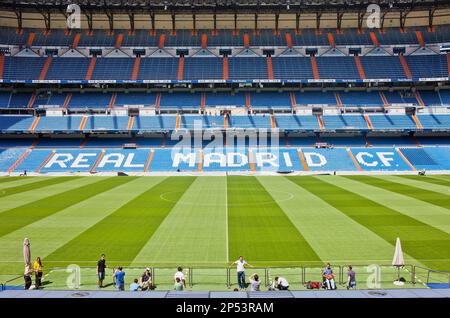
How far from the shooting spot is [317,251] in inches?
695

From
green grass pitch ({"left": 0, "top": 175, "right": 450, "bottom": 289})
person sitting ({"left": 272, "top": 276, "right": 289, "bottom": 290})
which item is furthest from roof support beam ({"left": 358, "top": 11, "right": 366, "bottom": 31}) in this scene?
person sitting ({"left": 272, "top": 276, "right": 289, "bottom": 290})

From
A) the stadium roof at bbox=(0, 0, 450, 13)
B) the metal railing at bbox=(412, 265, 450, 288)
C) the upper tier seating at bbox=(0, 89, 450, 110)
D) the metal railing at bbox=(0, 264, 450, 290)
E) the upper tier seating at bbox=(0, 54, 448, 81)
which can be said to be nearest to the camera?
the metal railing at bbox=(412, 265, 450, 288)

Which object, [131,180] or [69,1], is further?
[69,1]

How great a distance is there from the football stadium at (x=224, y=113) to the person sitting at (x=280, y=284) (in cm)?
964

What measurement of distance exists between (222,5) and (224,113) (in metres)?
18.3

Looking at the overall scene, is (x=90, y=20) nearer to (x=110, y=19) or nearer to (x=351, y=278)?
(x=110, y=19)

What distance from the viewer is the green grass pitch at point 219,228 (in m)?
16.3

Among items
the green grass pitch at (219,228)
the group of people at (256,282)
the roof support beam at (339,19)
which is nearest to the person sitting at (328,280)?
the green grass pitch at (219,228)

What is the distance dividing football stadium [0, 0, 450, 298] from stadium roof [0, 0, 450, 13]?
33 cm

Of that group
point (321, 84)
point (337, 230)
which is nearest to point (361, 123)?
point (321, 84)

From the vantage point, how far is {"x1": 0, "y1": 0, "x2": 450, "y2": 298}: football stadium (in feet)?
96.2

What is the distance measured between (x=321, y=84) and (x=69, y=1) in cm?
4449

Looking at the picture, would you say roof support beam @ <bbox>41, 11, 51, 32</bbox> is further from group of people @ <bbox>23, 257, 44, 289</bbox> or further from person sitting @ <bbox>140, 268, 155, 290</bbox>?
person sitting @ <bbox>140, 268, 155, 290</bbox>
